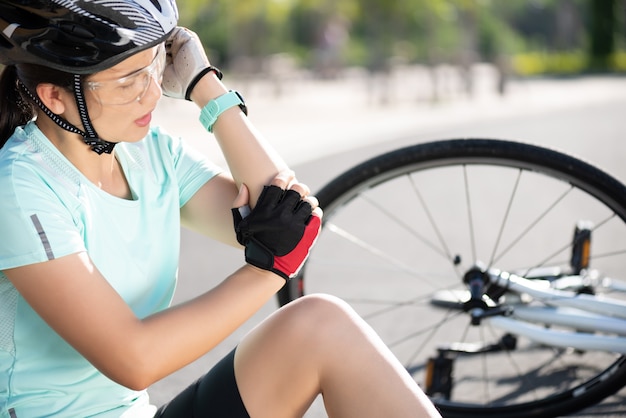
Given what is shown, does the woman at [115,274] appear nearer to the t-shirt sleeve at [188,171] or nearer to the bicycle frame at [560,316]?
the t-shirt sleeve at [188,171]

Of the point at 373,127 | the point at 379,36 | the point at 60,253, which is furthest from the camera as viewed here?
the point at 379,36

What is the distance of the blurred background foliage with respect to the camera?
2514cm

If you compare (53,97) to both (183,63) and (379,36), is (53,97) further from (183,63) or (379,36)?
(379,36)

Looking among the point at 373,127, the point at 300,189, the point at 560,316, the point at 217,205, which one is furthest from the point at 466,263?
the point at 373,127

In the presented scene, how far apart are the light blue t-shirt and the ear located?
84 millimetres

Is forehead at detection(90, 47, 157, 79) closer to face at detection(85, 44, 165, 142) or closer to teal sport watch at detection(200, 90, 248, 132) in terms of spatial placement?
face at detection(85, 44, 165, 142)

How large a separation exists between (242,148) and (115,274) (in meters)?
0.47

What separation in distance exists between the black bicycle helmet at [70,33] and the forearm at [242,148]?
0.41 m

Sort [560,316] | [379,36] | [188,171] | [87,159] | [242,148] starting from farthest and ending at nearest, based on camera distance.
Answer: [379,36]
[560,316]
[188,171]
[242,148]
[87,159]

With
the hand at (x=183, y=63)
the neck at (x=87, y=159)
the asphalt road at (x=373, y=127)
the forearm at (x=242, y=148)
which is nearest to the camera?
the neck at (x=87, y=159)

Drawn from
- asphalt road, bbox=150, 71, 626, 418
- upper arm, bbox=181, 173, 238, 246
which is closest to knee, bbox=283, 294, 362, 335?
upper arm, bbox=181, 173, 238, 246

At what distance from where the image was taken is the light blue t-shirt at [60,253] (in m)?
2.17

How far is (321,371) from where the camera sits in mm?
2322

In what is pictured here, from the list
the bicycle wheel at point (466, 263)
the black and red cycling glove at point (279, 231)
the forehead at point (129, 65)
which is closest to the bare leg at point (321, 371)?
the black and red cycling glove at point (279, 231)
